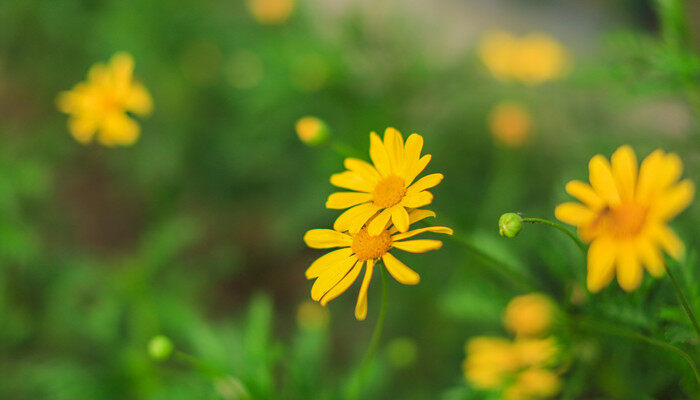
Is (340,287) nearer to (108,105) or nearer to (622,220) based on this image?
(622,220)

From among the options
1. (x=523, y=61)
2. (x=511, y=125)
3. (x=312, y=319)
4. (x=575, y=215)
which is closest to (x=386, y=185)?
(x=575, y=215)

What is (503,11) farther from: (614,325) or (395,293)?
(614,325)

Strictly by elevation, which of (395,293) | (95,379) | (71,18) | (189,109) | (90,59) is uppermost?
(71,18)

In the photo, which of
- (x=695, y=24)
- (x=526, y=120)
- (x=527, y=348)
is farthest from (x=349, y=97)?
(x=695, y=24)

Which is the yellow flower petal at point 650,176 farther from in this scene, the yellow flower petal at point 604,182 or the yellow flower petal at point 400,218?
the yellow flower petal at point 400,218

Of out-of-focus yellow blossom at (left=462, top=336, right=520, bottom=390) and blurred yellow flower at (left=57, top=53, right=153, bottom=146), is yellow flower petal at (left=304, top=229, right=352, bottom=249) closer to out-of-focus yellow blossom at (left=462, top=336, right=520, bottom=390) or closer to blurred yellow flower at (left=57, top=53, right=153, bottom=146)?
out-of-focus yellow blossom at (left=462, top=336, right=520, bottom=390)

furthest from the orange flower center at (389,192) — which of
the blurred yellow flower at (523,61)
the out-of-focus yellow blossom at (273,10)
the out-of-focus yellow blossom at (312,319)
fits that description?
the out-of-focus yellow blossom at (273,10)
